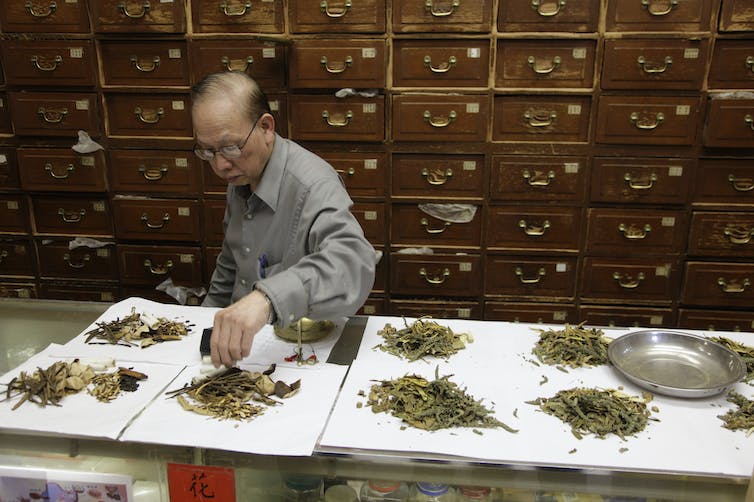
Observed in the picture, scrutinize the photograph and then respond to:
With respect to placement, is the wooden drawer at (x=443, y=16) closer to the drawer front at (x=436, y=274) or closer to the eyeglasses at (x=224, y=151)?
the drawer front at (x=436, y=274)

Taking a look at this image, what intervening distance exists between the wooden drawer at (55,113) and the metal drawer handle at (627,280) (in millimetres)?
2679

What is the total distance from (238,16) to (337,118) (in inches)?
25.3

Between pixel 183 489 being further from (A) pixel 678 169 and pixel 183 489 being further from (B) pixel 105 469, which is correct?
(A) pixel 678 169

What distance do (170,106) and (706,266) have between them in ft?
8.89

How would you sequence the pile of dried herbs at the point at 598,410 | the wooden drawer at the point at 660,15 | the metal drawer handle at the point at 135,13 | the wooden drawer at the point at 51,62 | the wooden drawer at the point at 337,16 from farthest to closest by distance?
1. the wooden drawer at the point at 51,62
2. the metal drawer handle at the point at 135,13
3. the wooden drawer at the point at 337,16
4. the wooden drawer at the point at 660,15
5. the pile of dried herbs at the point at 598,410

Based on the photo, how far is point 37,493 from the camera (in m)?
1.05

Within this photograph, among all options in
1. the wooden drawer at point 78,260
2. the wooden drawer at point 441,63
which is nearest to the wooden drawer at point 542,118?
the wooden drawer at point 441,63

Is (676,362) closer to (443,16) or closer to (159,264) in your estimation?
(443,16)

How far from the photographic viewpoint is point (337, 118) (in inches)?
112

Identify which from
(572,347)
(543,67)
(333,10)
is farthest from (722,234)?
(333,10)

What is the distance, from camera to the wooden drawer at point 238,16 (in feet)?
8.95

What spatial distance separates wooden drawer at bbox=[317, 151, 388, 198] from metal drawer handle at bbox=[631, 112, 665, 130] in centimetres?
115

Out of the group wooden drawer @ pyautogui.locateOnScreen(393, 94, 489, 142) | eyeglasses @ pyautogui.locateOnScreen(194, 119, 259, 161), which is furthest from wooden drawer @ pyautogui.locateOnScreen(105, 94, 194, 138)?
eyeglasses @ pyautogui.locateOnScreen(194, 119, 259, 161)

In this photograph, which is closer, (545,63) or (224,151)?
(224,151)
